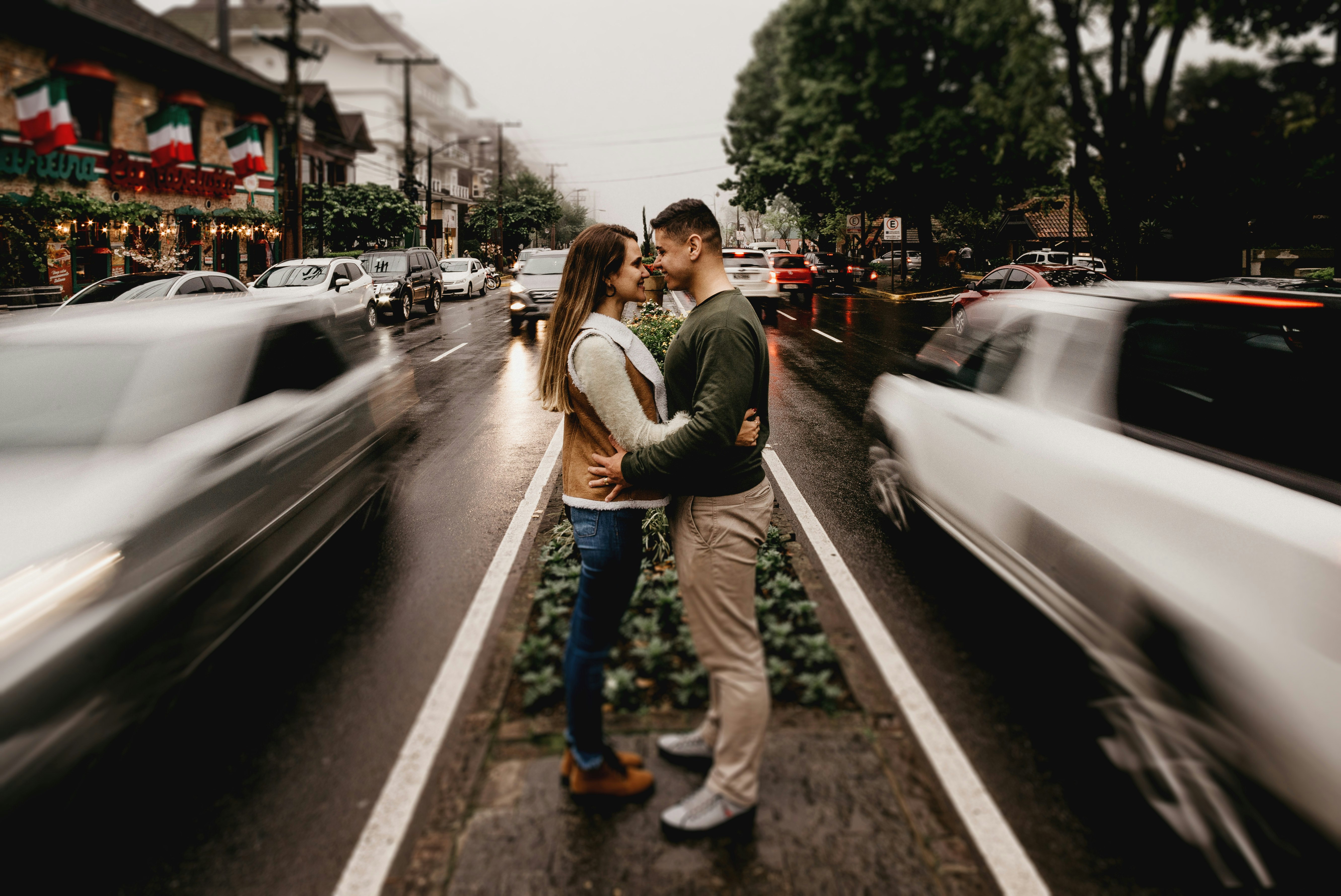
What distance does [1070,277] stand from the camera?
79.0 feet

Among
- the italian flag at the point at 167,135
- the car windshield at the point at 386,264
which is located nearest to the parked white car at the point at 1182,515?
the car windshield at the point at 386,264

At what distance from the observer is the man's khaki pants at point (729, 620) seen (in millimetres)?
2646

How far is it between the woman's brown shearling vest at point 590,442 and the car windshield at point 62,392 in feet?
6.87

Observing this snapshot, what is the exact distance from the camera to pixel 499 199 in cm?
5984

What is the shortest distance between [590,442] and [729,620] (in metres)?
0.66

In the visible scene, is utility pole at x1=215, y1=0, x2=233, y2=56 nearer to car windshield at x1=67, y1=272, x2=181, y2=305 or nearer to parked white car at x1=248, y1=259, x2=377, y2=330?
parked white car at x1=248, y1=259, x2=377, y2=330

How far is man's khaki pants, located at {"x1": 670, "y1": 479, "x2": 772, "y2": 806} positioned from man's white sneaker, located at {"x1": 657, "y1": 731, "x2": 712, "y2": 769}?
1.23ft

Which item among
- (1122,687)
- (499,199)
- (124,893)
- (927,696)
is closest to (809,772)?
(927,696)

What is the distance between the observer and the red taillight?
3.21m

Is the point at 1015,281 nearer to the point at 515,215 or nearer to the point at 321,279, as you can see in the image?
the point at 321,279

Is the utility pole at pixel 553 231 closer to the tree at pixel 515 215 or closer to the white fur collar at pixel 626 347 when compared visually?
the tree at pixel 515 215

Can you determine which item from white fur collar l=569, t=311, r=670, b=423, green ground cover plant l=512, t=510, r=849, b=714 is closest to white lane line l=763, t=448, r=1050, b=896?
green ground cover plant l=512, t=510, r=849, b=714

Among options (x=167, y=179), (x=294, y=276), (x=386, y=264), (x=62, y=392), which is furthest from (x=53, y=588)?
(x=167, y=179)

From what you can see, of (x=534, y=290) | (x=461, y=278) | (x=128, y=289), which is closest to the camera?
(x=128, y=289)
